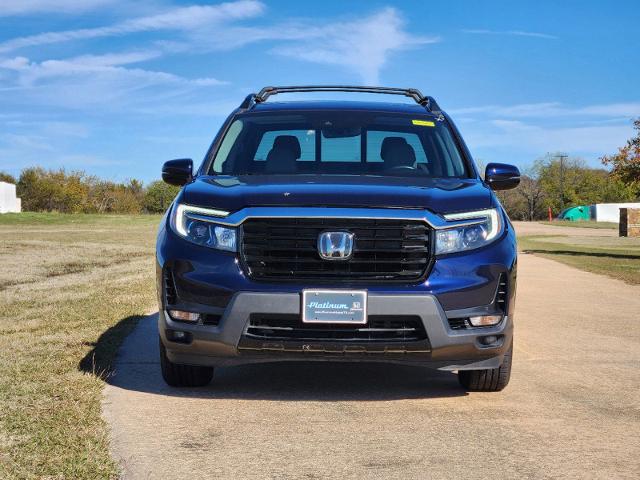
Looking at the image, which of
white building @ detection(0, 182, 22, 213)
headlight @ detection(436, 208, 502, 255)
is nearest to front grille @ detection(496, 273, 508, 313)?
headlight @ detection(436, 208, 502, 255)

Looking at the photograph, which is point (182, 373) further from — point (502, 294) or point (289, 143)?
point (502, 294)

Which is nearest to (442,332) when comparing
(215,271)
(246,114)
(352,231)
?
(352,231)

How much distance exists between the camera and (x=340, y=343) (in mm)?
5512

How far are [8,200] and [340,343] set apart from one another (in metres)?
83.1

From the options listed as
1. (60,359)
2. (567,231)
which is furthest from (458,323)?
(567,231)

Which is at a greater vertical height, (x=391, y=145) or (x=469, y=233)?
(x=391, y=145)

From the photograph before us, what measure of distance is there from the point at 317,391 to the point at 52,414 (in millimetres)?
1711

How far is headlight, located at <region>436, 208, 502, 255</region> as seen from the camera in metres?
5.62

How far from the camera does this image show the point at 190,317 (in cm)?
570

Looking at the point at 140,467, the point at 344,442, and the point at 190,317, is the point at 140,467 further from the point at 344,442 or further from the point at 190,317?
the point at 190,317

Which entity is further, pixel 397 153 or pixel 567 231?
pixel 567 231

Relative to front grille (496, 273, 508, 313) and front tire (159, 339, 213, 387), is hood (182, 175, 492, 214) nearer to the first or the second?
front grille (496, 273, 508, 313)

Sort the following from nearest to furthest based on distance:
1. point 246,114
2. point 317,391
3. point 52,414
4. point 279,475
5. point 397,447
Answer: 1. point 279,475
2. point 397,447
3. point 52,414
4. point 317,391
5. point 246,114

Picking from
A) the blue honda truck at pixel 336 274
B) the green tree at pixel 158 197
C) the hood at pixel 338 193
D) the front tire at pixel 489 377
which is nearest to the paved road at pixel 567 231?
the front tire at pixel 489 377
